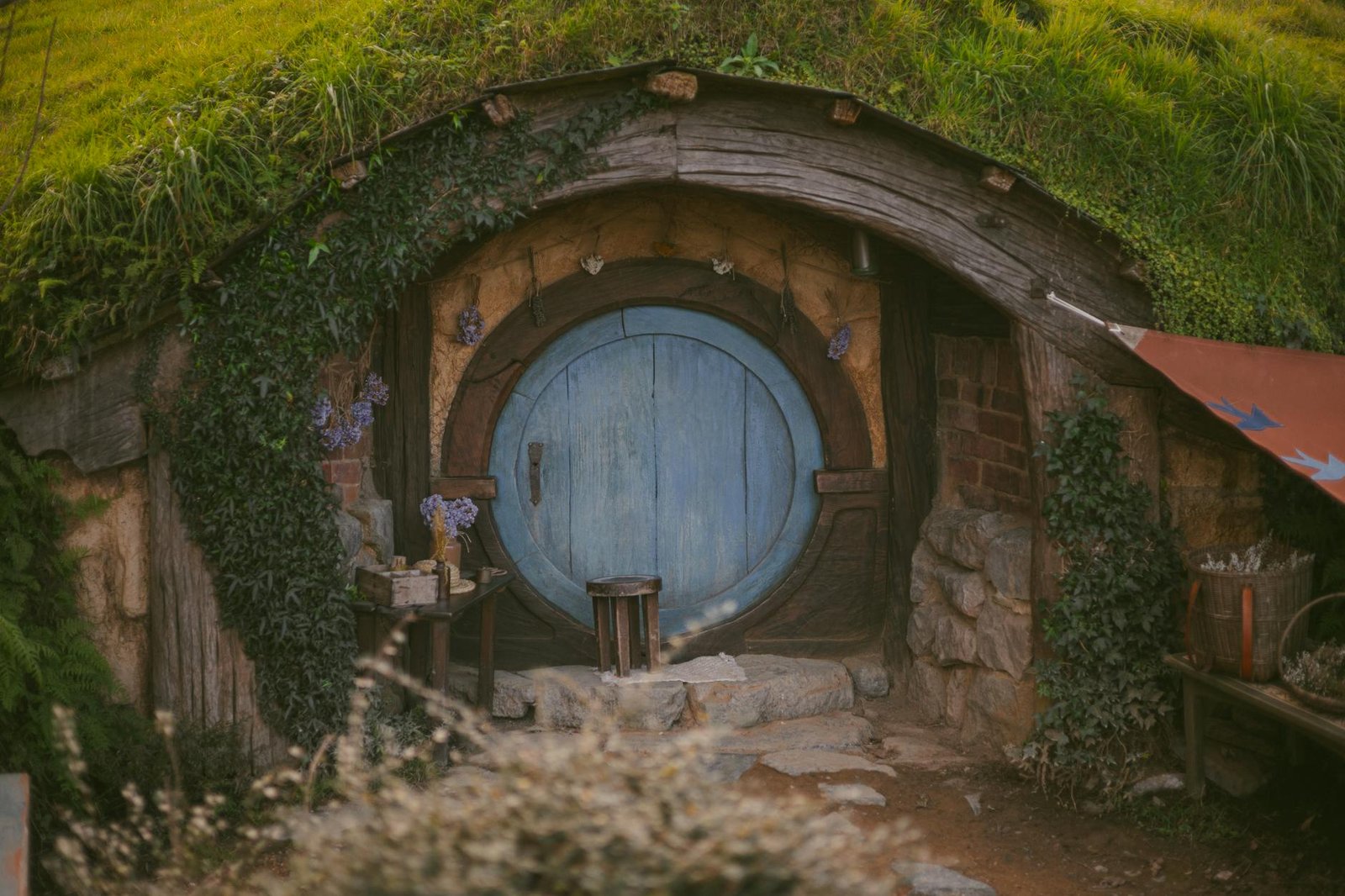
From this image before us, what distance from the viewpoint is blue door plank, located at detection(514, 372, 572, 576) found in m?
5.79

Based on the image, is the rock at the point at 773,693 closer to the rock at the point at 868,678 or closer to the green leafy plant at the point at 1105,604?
the rock at the point at 868,678

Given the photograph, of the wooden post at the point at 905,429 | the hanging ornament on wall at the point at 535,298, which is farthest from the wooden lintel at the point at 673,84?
the wooden post at the point at 905,429

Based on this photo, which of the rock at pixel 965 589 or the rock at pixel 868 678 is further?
the rock at pixel 868 678

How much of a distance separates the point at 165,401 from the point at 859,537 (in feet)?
10.5

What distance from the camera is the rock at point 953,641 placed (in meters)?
5.43

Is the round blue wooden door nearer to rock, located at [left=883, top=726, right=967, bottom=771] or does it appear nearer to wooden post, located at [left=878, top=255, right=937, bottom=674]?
wooden post, located at [left=878, top=255, right=937, bottom=674]

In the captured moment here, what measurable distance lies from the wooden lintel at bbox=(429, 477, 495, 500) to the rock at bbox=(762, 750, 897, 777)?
5.72 feet

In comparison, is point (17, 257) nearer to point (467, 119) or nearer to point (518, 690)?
point (467, 119)

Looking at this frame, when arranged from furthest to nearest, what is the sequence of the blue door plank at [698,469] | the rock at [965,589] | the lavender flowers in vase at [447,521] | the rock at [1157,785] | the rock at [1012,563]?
1. the blue door plank at [698,469]
2. the rock at [965,589]
3. the lavender flowers in vase at [447,521]
4. the rock at [1012,563]
5. the rock at [1157,785]

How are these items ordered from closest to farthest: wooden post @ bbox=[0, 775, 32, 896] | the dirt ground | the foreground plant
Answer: the foreground plant → wooden post @ bbox=[0, 775, 32, 896] → the dirt ground

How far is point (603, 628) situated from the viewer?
561cm

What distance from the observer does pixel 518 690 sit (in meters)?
5.55

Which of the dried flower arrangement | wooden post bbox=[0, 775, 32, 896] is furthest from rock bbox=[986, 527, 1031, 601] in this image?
wooden post bbox=[0, 775, 32, 896]

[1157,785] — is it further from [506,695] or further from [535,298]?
[535,298]
